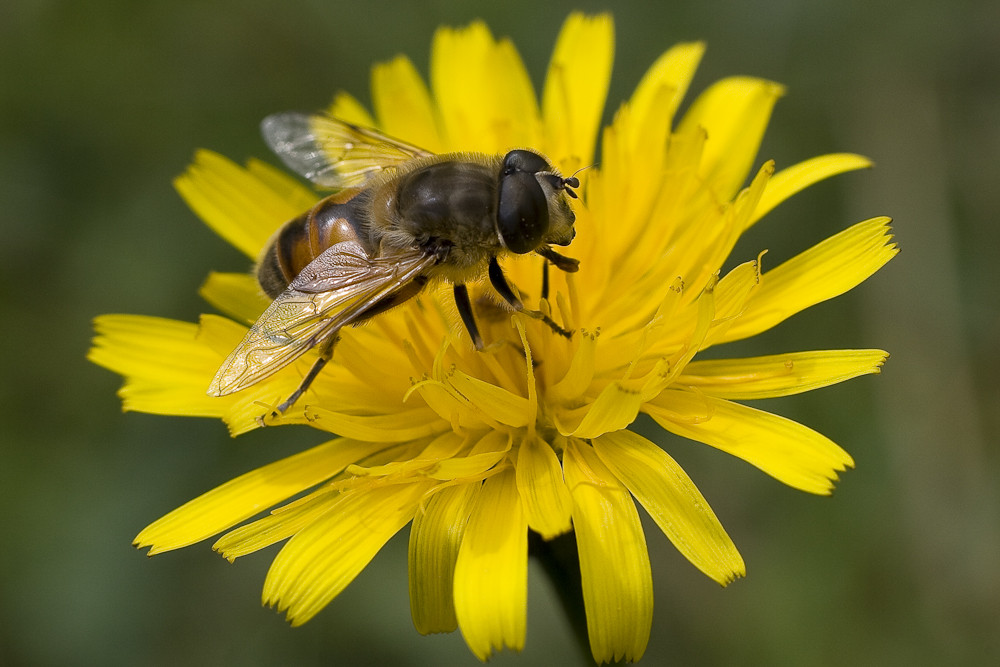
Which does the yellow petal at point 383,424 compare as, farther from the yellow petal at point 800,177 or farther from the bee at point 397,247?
the yellow petal at point 800,177

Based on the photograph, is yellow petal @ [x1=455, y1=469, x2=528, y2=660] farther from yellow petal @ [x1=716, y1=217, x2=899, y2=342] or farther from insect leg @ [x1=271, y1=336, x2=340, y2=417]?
yellow petal @ [x1=716, y1=217, x2=899, y2=342]

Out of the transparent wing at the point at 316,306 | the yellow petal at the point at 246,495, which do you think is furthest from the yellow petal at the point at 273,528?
the transparent wing at the point at 316,306

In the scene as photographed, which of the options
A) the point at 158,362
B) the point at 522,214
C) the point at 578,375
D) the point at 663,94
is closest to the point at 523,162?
the point at 522,214

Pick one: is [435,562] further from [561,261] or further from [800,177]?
[800,177]

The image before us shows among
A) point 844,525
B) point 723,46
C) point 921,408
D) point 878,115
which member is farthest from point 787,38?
point 844,525

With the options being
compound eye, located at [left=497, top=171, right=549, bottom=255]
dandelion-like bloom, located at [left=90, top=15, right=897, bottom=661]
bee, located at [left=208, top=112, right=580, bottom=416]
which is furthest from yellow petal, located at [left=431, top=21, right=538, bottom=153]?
compound eye, located at [left=497, top=171, right=549, bottom=255]
